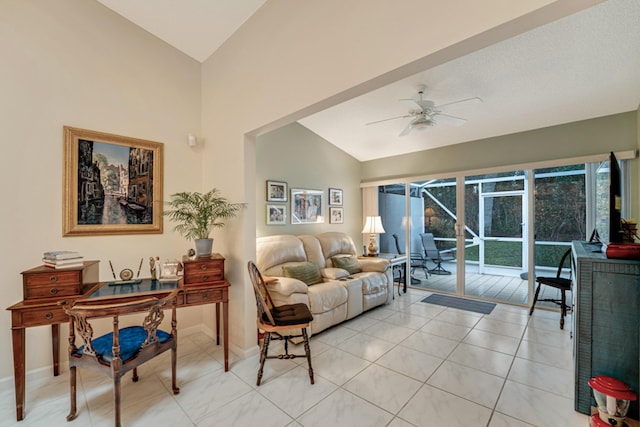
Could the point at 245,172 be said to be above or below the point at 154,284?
above

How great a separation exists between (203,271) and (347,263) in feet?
7.47

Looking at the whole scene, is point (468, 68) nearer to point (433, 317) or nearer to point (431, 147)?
point (431, 147)

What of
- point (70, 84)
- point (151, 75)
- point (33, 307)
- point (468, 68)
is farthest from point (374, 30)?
point (33, 307)

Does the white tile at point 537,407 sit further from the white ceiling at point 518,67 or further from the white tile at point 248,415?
the white ceiling at point 518,67

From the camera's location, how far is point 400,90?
11.3 feet

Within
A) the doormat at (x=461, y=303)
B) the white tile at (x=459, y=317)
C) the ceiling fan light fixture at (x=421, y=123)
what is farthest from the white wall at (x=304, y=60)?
the doormat at (x=461, y=303)

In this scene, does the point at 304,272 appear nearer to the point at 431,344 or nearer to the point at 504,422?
the point at 431,344

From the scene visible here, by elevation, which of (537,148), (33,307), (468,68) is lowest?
(33,307)

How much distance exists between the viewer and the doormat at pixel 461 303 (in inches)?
167

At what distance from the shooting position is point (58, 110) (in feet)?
8.46

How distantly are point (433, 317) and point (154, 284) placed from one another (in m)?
3.48

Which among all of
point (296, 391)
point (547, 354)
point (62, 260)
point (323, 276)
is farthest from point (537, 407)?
point (62, 260)

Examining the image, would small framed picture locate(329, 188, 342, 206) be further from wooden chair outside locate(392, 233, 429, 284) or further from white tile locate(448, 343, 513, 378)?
white tile locate(448, 343, 513, 378)

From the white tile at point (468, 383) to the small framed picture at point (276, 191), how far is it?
119 inches
